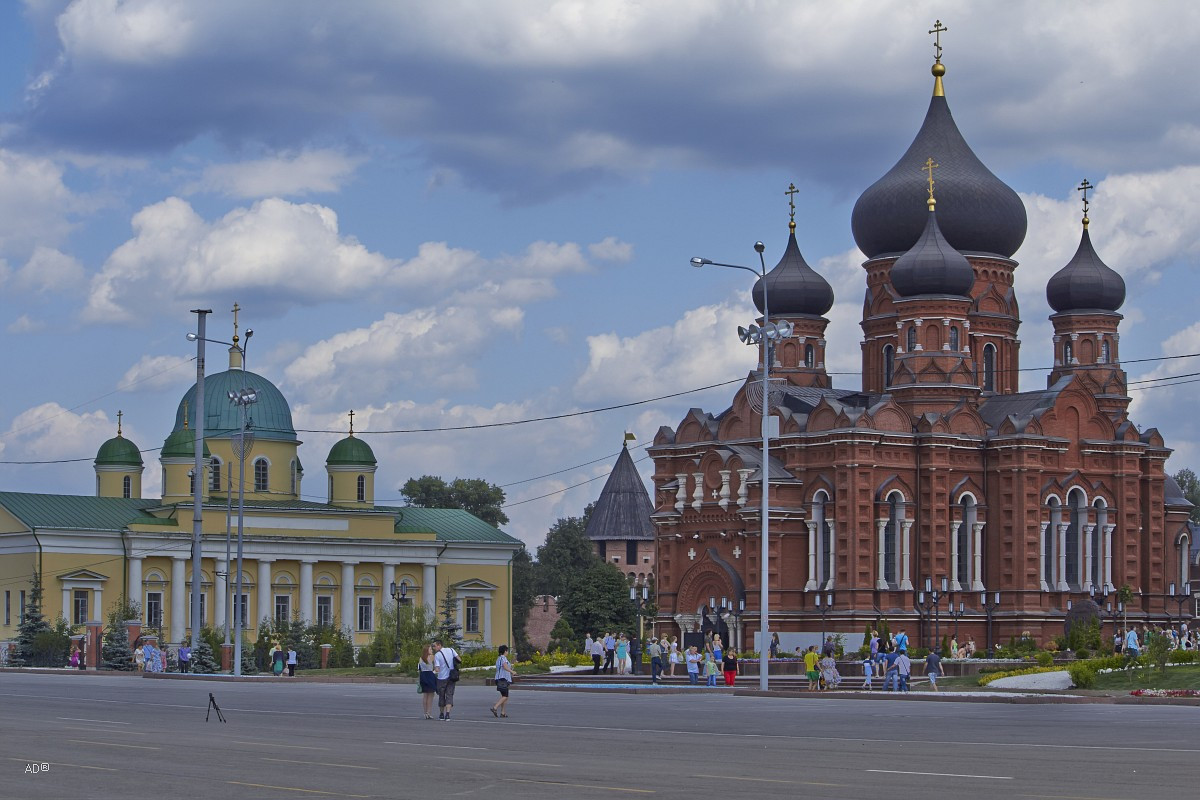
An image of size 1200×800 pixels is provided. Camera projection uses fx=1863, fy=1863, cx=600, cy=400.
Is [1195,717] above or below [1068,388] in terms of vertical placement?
below

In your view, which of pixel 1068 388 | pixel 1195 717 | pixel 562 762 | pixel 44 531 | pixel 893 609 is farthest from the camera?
pixel 44 531

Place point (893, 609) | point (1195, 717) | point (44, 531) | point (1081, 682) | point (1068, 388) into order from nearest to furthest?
point (1195, 717), point (1081, 682), point (893, 609), point (1068, 388), point (44, 531)

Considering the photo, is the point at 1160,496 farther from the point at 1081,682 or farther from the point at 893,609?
the point at 1081,682

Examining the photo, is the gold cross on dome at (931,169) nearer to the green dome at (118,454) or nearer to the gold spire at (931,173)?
the gold spire at (931,173)

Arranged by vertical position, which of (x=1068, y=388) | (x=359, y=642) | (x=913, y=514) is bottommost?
(x=359, y=642)

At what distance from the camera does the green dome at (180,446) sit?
90.5 metres

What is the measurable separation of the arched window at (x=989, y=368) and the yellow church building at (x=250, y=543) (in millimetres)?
29601

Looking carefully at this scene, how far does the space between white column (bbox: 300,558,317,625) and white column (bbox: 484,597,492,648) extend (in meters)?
9.72

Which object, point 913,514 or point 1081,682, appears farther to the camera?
point 913,514

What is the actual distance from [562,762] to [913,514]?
48.1 m

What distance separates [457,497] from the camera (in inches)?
4589

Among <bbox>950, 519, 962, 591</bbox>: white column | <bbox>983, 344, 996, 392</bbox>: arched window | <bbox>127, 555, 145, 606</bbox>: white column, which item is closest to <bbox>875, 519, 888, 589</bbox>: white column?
<bbox>950, 519, 962, 591</bbox>: white column

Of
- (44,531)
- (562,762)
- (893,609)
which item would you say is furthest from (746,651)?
(562,762)

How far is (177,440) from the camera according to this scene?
91.6 meters
